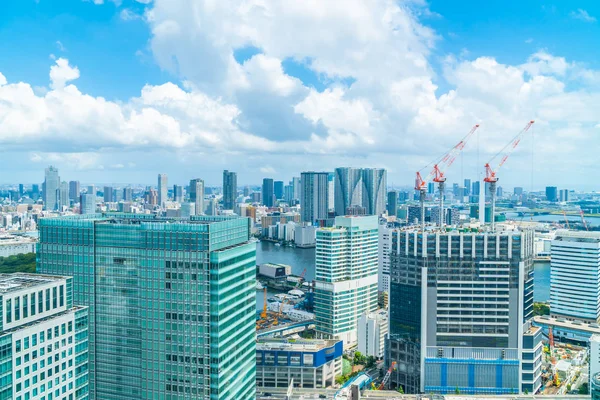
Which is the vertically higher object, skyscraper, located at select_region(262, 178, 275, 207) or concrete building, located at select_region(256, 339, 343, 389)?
skyscraper, located at select_region(262, 178, 275, 207)

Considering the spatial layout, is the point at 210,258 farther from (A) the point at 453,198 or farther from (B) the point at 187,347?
(A) the point at 453,198

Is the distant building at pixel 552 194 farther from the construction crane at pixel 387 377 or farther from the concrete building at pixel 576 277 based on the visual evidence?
the construction crane at pixel 387 377

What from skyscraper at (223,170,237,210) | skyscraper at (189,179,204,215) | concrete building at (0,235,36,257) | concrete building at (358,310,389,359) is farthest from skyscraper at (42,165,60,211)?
concrete building at (358,310,389,359)

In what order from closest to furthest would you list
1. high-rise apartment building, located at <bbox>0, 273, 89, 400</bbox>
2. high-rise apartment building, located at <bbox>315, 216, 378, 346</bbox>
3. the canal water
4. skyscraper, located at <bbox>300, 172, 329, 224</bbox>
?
high-rise apartment building, located at <bbox>0, 273, 89, 400</bbox>, high-rise apartment building, located at <bbox>315, 216, 378, 346</bbox>, the canal water, skyscraper, located at <bbox>300, 172, 329, 224</bbox>

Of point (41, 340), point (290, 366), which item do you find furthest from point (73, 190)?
point (41, 340)

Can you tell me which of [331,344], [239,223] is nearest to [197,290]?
[239,223]

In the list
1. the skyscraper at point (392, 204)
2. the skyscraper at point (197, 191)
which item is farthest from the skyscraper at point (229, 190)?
the skyscraper at point (392, 204)

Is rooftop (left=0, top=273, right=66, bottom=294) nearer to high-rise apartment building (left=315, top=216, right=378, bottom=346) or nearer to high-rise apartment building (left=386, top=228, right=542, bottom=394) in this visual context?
high-rise apartment building (left=386, top=228, right=542, bottom=394)

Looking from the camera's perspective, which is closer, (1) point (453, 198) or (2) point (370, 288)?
(2) point (370, 288)

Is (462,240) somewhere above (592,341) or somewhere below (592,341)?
above
